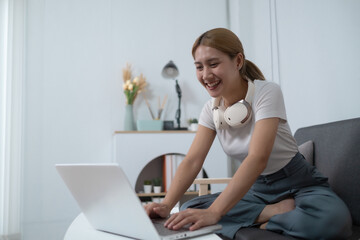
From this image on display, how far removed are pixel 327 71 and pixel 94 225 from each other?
169cm

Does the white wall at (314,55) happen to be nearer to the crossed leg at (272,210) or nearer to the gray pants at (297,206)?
the gray pants at (297,206)

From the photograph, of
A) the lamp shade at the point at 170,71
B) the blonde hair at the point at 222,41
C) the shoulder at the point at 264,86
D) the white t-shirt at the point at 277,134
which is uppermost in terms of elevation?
the lamp shade at the point at 170,71

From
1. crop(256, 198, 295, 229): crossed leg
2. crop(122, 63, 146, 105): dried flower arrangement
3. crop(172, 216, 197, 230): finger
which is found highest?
crop(122, 63, 146, 105): dried flower arrangement

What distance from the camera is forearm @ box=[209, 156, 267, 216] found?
3.27 ft

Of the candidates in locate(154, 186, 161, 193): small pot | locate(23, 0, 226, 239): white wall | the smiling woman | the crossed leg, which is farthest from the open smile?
the smiling woman

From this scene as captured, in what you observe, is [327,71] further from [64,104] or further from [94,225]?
[64,104]

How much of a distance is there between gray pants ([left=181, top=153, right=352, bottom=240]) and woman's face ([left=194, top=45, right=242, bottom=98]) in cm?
39

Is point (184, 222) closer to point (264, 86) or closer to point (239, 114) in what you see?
point (239, 114)

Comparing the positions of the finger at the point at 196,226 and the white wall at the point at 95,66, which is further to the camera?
the white wall at the point at 95,66

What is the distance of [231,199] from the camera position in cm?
102

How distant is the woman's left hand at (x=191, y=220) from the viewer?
0.83 meters

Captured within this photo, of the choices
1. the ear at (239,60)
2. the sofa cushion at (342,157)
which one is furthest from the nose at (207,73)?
the sofa cushion at (342,157)

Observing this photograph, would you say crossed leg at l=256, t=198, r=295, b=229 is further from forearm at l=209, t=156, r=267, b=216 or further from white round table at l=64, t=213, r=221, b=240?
white round table at l=64, t=213, r=221, b=240

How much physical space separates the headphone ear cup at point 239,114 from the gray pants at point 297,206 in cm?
25
